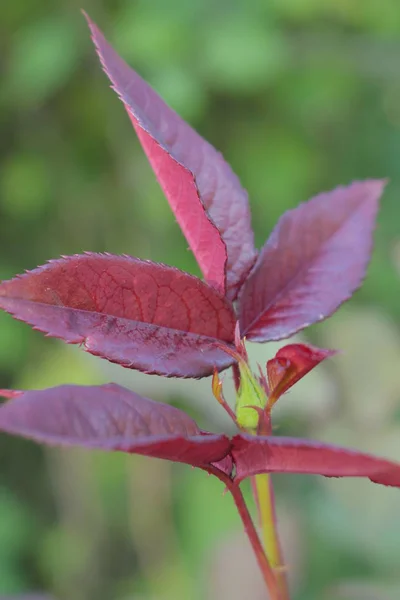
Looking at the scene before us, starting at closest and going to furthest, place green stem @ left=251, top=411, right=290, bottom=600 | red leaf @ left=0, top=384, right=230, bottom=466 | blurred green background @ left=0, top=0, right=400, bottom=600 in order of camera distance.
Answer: red leaf @ left=0, top=384, right=230, bottom=466 < green stem @ left=251, top=411, right=290, bottom=600 < blurred green background @ left=0, top=0, right=400, bottom=600

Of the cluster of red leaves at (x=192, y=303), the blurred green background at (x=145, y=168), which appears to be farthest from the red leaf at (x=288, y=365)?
the blurred green background at (x=145, y=168)

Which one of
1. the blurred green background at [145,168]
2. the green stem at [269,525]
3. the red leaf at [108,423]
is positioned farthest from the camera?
the blurred green background at [145,168]

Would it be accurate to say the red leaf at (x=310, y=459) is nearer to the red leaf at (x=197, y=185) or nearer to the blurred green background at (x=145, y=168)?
the red leaf at (x=197, y=185)

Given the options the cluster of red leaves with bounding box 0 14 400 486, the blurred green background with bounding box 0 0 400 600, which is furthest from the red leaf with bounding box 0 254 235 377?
the blurred green background with bounding box 0 0 400 600

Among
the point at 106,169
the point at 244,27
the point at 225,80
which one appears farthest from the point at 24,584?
the point at 244,27

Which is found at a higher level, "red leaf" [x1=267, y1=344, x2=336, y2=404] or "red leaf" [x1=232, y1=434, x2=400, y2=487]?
"red leaf" [x1=267, y1=344, x2=336, y2=404]

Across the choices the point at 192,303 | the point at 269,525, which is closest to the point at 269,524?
the point at 269,525

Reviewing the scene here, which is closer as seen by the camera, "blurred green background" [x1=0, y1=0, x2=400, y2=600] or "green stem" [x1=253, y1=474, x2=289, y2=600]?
"green stem" [x1=253, y1=474, x2=289, y2=600]

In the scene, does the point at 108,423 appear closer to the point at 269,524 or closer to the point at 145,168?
the point at 269,524

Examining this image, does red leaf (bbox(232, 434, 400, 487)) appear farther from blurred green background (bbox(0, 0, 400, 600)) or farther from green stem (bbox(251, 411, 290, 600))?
blurred green background (bbox(0, 0, 400, 600))
